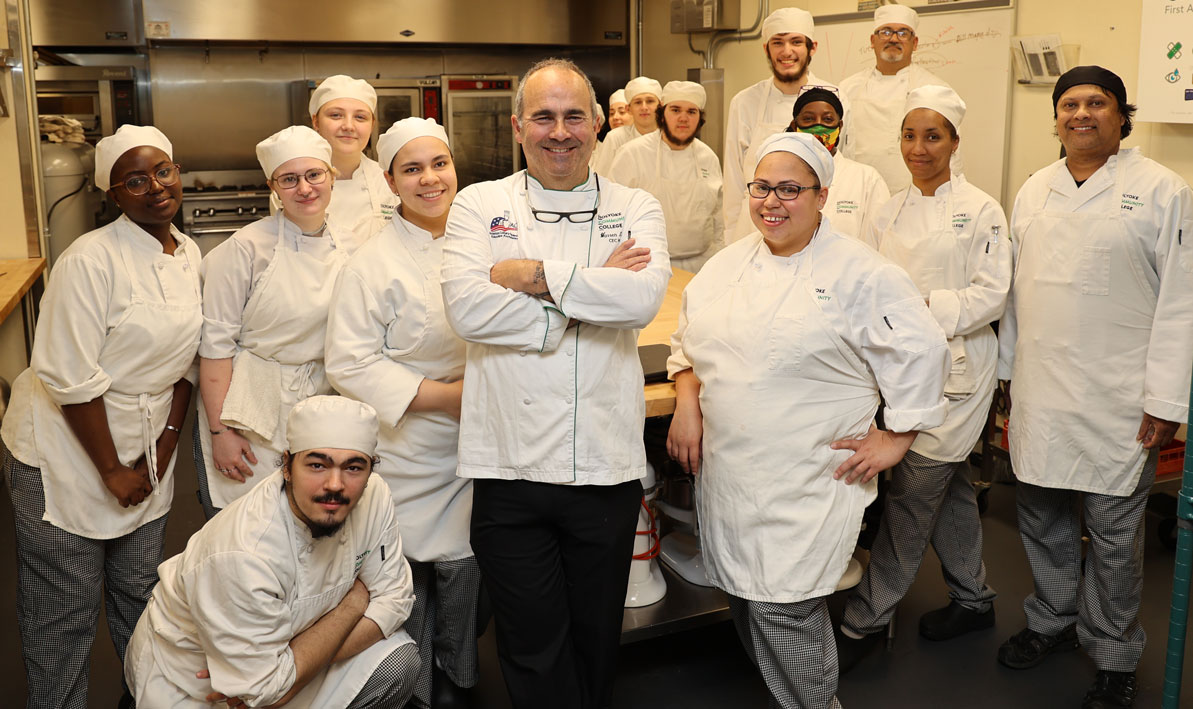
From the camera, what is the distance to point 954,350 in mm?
2867

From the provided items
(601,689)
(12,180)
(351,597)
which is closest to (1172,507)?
(601,689)

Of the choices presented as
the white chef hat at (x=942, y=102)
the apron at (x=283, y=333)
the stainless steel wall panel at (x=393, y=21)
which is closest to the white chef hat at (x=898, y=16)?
the white chef hat at (x=942, y=102)

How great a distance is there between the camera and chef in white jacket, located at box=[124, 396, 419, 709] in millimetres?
1908

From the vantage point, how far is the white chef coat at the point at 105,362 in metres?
2.26


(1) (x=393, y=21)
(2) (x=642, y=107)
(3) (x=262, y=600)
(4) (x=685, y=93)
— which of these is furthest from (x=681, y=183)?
(3) (x=262, y=600)

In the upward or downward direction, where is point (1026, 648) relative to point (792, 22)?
downward

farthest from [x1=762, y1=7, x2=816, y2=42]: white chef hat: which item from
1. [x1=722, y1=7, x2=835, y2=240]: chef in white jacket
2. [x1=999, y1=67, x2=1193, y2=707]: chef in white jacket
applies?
[x1=999, y1=67, x2=1193, y2=707]: chef in white jacket

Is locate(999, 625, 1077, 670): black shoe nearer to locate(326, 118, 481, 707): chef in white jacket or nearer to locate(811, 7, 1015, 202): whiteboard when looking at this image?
locate(326, 118, 481, 707): chef in white jacket

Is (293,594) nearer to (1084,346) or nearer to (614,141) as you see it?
(1084,346)

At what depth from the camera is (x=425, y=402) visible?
2.40 m

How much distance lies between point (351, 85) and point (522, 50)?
14.5 ft

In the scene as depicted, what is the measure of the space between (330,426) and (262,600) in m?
0.34

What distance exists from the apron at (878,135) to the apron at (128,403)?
9.38 feet

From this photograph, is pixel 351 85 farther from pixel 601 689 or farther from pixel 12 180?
pixel 601 689
